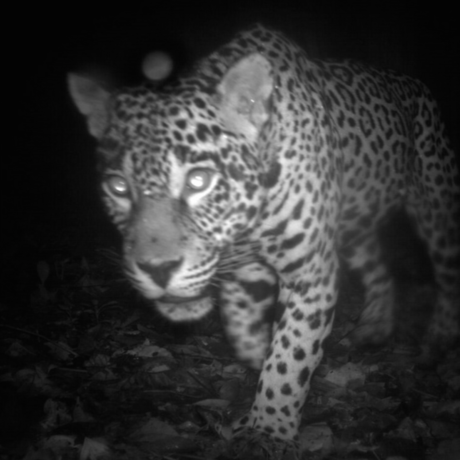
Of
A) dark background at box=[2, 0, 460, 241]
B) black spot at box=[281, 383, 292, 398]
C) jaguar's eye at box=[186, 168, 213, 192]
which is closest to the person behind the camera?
jaguar's eye at box=[186, 168, 213, 192]

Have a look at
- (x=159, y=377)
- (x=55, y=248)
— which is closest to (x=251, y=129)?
(x=159, y=377)

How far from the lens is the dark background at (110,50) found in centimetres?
759

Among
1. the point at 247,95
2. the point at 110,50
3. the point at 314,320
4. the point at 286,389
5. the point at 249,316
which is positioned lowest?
the point at 286,389

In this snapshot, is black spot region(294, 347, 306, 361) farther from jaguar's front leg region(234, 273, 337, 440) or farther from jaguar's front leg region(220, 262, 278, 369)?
jaguar's front leg region(220, 262, 278, 369)

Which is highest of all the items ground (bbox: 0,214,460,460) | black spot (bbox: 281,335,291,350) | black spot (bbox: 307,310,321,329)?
black spot (bbox: 307,310,321,329)

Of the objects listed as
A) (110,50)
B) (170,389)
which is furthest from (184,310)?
(110,50)

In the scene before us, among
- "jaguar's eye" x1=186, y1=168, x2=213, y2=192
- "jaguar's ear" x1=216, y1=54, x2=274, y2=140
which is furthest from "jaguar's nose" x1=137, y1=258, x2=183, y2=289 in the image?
"jaguar's ear" x1=216, y1=54, x2=274, y2=140

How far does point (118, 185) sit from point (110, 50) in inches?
314

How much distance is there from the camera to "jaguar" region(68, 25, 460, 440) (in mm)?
2047

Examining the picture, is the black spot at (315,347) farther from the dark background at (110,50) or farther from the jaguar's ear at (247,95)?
the dark background at (110,50)

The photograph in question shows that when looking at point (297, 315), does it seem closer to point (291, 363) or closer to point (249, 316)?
point (291, 363)

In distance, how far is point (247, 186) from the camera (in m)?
2.17

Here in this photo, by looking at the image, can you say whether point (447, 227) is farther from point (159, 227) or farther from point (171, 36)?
point (171, 36)

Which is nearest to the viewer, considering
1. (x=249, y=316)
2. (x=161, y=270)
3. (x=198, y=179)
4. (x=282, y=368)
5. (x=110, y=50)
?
(x=161, y=270)
